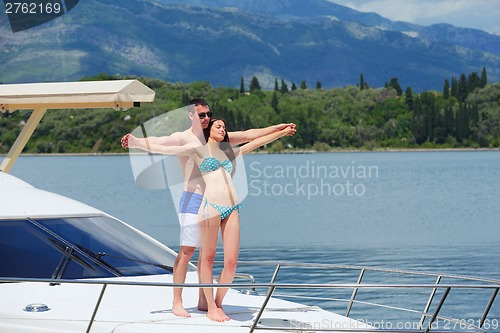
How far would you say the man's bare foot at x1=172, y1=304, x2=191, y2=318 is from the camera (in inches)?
276

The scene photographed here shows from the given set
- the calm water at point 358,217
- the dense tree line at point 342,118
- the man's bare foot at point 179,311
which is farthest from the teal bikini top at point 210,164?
the dense tree line at point 342,118

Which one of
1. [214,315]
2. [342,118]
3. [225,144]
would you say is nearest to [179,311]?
[214,315]

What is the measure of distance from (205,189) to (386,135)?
177196 mm

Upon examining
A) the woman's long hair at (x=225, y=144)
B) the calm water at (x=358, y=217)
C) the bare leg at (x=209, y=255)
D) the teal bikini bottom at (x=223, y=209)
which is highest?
the woman's long hair at (x=225, y=144)

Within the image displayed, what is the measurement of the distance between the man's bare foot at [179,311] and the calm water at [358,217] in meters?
12.0

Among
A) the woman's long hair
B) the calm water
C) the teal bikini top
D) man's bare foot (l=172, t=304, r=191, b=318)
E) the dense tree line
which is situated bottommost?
the dense tree line

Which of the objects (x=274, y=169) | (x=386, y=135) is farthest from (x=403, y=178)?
(x=386, y=135)

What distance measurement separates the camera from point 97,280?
7086 mm

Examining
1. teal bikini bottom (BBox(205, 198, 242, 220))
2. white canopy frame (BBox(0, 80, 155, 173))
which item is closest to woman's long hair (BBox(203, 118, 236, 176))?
teal bikini bottom (BBox(205, 198, 242, 220))

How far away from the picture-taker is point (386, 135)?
18250 cm

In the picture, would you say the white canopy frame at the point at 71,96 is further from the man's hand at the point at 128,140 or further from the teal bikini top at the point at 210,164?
the teal bikini top at the point at 210,164

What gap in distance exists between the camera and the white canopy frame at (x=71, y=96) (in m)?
8.57

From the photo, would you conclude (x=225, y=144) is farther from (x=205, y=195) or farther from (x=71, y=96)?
(x=71, y=96)

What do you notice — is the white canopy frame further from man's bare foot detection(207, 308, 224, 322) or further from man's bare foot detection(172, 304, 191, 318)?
man's bare foot detection(207, 308, 224, 322)
